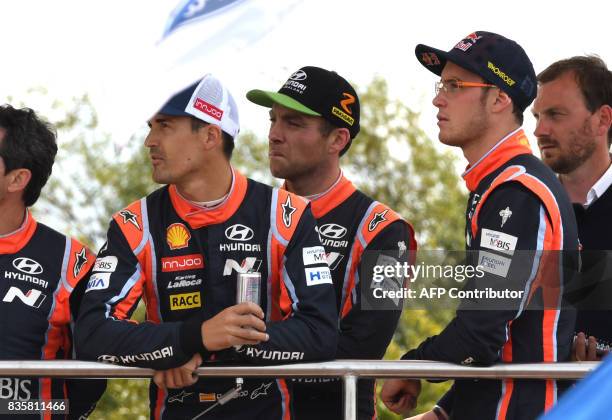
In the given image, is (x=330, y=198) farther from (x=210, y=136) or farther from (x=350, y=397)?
(x=350, y=397)

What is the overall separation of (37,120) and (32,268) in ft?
2.23

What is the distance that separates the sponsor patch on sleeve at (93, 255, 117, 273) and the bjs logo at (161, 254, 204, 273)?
17 centimetres

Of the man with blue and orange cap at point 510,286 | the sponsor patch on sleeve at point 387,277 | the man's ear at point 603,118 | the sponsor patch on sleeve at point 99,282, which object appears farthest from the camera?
the man's ear at point 603,118

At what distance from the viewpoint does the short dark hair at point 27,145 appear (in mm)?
4902

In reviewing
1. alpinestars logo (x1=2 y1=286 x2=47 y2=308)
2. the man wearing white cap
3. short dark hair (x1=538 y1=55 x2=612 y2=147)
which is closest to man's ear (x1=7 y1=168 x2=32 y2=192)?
alpinestars logo (x1=2 y1=286 x2=47 y2=308)

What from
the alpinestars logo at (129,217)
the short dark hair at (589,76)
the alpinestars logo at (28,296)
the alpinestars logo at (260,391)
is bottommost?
the alpinestars logo at (260,391)

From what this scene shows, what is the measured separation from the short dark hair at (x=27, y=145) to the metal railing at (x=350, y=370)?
3.96 ft

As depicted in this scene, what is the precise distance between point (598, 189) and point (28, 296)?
2290 mm

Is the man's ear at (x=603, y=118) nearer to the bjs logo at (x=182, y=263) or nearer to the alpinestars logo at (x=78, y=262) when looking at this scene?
the bjs logo at (x=182, y=263)

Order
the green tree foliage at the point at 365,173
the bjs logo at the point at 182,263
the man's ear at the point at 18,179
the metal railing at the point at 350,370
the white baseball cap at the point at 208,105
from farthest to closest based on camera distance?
the green tree foliage at the point at 365,173 → the man's ear at the point at 18,179 → the white baseball cap at the point at 208,105 → the bjs logo at the point at 182,263 → the metal railing at the point at 350,370

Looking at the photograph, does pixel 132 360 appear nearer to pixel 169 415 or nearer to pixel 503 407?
pixel 169 415

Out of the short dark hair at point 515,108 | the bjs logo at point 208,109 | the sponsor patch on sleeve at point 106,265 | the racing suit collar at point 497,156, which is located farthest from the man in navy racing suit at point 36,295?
the short dark hair at point 515,108

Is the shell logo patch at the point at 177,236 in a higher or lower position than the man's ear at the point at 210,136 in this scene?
lower

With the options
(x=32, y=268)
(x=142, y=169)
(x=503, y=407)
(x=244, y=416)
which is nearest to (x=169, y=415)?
(x=244, y=416)
